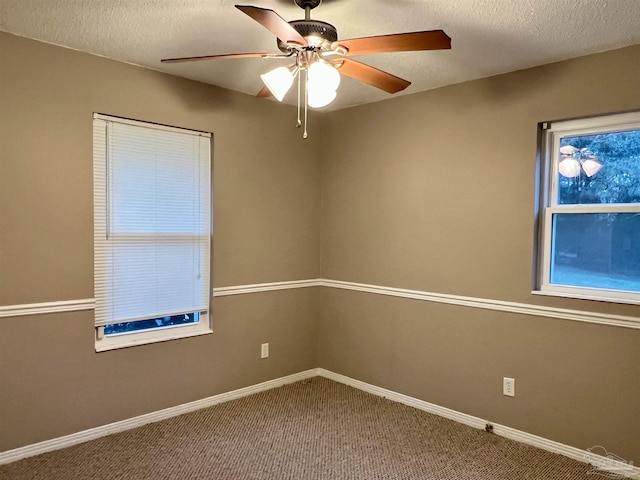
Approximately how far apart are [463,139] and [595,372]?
5.39 ft

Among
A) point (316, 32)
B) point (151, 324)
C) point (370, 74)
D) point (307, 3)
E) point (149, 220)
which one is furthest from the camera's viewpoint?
point (151, 324)

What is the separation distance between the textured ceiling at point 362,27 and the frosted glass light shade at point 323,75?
14.0 inches

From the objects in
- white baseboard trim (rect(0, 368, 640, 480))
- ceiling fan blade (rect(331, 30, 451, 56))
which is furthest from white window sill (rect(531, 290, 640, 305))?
ceiling fan blade (rect(331, 30, 451, 56))

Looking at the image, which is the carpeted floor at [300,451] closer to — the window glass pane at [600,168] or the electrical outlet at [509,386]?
the electrical outlet at [509,386]

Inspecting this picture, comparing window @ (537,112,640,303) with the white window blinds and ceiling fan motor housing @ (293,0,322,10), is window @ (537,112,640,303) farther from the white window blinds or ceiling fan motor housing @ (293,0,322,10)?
the white window blinds

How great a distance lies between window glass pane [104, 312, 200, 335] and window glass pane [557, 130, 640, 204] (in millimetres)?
2615

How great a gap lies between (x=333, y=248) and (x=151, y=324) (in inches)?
62.9

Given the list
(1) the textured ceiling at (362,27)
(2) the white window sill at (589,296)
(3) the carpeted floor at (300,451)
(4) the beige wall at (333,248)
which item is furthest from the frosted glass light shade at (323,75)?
(3) the carpeted floor at (300,451)

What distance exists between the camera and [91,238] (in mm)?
2688

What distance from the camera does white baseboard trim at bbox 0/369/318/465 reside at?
2.47 m

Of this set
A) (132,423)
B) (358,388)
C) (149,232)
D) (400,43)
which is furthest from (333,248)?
(400,43)

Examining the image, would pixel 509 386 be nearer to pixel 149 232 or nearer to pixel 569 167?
pixel 569 167

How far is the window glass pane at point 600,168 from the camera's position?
251cm

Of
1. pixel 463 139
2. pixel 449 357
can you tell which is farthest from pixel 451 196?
pixel 449 357
